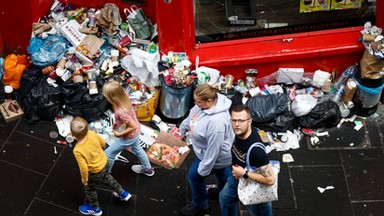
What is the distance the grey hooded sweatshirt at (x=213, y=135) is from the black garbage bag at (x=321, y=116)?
6.68 ft

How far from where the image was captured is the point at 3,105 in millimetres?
7953

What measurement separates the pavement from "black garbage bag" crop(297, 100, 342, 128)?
17cm

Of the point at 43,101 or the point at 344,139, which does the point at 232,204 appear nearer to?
the point at 344,139

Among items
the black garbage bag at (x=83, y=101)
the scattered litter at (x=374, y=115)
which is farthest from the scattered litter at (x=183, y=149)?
the scattered litter at (x=374, y=115)

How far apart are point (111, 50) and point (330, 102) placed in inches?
114

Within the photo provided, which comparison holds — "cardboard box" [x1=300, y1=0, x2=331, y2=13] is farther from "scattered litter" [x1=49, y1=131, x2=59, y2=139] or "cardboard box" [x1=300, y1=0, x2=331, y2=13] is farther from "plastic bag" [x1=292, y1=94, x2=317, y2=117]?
"scattered litter" [x1=49, y1=131, x2=59, y2=139]

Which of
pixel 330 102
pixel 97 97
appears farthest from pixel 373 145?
pixel 97 97

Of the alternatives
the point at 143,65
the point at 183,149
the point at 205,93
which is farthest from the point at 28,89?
the point at 205,93

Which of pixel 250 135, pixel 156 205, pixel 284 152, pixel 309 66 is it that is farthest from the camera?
pixel 309 66

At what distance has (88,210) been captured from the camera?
260 inches

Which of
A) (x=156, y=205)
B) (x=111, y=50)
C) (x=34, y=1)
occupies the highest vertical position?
(x=34, y=1)

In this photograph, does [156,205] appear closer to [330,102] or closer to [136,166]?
[136,166]

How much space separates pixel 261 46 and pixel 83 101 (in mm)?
2370

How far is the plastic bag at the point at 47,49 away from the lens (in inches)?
309
